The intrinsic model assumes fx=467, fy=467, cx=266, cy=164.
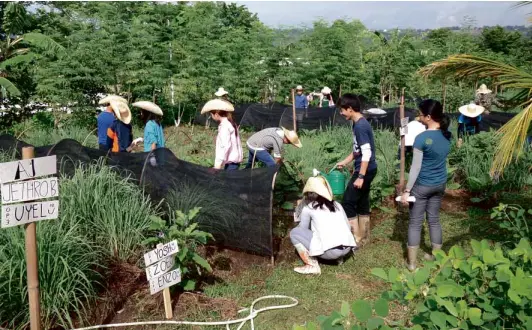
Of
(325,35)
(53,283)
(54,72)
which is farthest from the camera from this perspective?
(325,35)

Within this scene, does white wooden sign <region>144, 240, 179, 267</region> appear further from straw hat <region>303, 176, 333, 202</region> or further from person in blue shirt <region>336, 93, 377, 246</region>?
person in blue shirt <region>336, 93, 377, 246</region>

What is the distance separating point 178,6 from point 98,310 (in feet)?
104

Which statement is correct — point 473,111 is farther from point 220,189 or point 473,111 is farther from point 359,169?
point 220,189

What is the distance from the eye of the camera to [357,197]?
16.2ft

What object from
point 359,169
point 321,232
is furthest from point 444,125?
point 321,232

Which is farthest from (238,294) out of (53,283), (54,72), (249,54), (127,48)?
(249,54)

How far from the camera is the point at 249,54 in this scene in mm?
15031

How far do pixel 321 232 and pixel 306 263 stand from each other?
33cm

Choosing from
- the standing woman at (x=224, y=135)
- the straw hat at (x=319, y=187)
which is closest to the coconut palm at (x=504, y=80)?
the straw hat at (x=319, y=187)

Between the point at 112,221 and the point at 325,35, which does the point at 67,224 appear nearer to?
the point at 112,221

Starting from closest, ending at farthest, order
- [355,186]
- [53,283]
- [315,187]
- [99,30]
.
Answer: [53,283] → [315,187] → [355,186] → [99,30]

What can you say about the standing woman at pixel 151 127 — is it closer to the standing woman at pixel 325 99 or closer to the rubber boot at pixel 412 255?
the rubber boot at pixel 412 255

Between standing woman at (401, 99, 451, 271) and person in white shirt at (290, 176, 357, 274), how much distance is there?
624mm

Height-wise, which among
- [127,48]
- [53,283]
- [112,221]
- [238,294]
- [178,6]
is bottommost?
[238,294]
